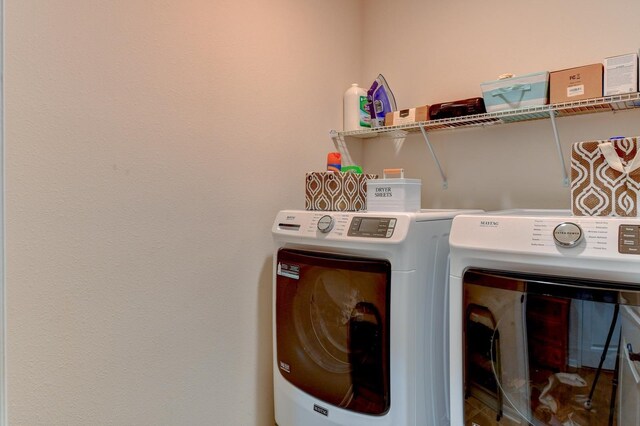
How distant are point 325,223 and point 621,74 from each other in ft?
3.49

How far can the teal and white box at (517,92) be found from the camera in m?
1.45

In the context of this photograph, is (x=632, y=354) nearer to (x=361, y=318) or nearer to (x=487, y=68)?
(x=361, y=318)

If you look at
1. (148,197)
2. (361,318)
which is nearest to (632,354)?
(361,318)

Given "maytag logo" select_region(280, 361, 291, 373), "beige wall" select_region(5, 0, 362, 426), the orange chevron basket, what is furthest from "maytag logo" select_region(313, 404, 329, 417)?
the orange chevron basket

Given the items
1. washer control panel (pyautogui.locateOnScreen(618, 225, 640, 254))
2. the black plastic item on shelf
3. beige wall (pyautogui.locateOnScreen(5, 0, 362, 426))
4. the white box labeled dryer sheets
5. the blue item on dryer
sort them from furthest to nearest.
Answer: the blue item on dryer → the black plastic item on shelf → the white box labeled dryer sheets → beige wall (pyautogui.locateOnScreen(5, 0, 362, 426)) → washer control panel (pyautogui.locateOnScreen(618, 225, 640, 254))

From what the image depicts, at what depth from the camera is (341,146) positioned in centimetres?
211

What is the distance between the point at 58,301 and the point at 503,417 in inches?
50.6

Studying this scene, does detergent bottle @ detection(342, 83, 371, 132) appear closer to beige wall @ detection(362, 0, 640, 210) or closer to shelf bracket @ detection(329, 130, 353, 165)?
shelf bracket @ detection(329, 130, 353, 165)

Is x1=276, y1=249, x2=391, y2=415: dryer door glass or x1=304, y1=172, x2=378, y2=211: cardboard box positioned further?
x1=304, y1=172, x2=378, y2=211: cardboard box

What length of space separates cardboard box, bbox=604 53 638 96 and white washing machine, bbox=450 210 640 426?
2.07ft

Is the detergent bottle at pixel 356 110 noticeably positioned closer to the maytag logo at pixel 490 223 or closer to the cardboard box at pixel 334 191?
the cardboard box at pixel 334 191

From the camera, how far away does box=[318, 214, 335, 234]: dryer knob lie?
4.46 feet

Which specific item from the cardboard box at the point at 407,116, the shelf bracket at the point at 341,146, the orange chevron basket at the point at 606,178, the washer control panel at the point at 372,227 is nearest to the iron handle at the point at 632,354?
the orange chevron basket at the point at 606,178

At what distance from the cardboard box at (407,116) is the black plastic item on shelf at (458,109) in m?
0.03
